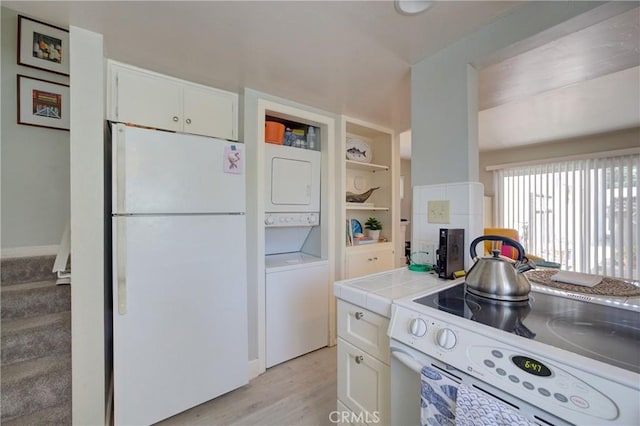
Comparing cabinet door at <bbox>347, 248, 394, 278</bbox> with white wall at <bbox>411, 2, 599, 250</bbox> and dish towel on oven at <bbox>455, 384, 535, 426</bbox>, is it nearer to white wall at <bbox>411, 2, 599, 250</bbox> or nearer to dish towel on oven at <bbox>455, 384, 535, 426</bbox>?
white wall at <bbox>411, 2, 599, 250</bbox>

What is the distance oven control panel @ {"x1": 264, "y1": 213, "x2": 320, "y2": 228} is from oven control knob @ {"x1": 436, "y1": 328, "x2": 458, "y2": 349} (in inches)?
61.4

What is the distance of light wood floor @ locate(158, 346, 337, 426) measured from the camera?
60.9 inches

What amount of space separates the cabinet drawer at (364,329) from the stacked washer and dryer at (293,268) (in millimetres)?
938

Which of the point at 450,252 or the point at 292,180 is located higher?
the point at 292,180

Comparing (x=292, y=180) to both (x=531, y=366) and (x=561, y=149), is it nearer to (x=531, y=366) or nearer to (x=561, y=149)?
(x=531, y=366)

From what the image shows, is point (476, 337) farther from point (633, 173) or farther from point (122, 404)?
point (633, 173)

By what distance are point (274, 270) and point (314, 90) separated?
4.71ft

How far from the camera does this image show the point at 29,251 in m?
1.90

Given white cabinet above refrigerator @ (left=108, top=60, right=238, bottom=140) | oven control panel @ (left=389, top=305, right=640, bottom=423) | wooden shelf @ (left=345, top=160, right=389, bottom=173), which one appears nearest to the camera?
oven control panel @ (left=389, top=305, right=640, bottom=423)

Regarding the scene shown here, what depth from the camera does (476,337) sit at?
29.2 inches

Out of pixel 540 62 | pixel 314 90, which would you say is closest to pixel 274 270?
pixel 314 90

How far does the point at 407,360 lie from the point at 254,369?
4.94 feet

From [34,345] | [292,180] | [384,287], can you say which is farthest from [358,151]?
[34,345]

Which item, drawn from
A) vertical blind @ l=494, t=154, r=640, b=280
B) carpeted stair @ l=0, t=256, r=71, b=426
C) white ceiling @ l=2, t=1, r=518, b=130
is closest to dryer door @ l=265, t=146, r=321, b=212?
white ceiling @ l=2, t=1, r=518, b=130
